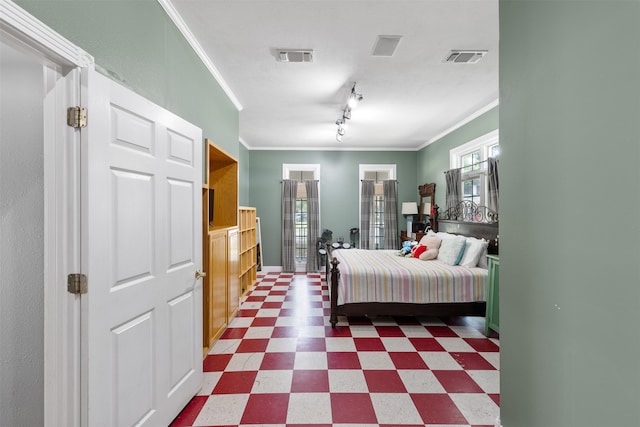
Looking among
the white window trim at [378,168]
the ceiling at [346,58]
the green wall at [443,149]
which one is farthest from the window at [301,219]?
the green wall at [443,149]

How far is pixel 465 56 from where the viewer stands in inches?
109

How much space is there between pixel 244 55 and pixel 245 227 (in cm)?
278

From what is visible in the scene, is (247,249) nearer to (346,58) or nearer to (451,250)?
(451,250)

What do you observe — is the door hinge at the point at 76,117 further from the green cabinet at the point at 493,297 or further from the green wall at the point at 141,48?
the green cabinet at the point at 493,297

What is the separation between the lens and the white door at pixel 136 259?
1268 millimetres

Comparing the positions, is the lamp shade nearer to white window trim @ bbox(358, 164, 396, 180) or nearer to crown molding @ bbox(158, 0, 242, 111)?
white window trim @ bbox(358, 164, 396, 180)

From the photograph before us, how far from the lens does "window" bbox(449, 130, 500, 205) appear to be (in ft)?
13.7

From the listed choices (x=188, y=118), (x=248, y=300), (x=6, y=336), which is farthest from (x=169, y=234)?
(x=248, y=300)

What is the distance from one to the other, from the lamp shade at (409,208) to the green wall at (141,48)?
4754 millimetres

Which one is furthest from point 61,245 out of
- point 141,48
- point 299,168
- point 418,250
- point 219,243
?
point 299,168

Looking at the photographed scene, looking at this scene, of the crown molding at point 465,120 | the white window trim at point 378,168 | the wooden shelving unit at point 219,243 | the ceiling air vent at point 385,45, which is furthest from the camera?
the white window trim at point 378,168

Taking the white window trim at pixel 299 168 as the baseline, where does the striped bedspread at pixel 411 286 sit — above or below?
below

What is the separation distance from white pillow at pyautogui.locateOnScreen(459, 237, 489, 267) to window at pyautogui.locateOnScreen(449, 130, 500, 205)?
820mm

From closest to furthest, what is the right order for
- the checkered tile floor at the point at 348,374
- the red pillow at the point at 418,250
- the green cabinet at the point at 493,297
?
the checkered tile floor at the point at 348,374 < the green cabinet at the point at 493,297 < the red pillow at the point at 418,250
